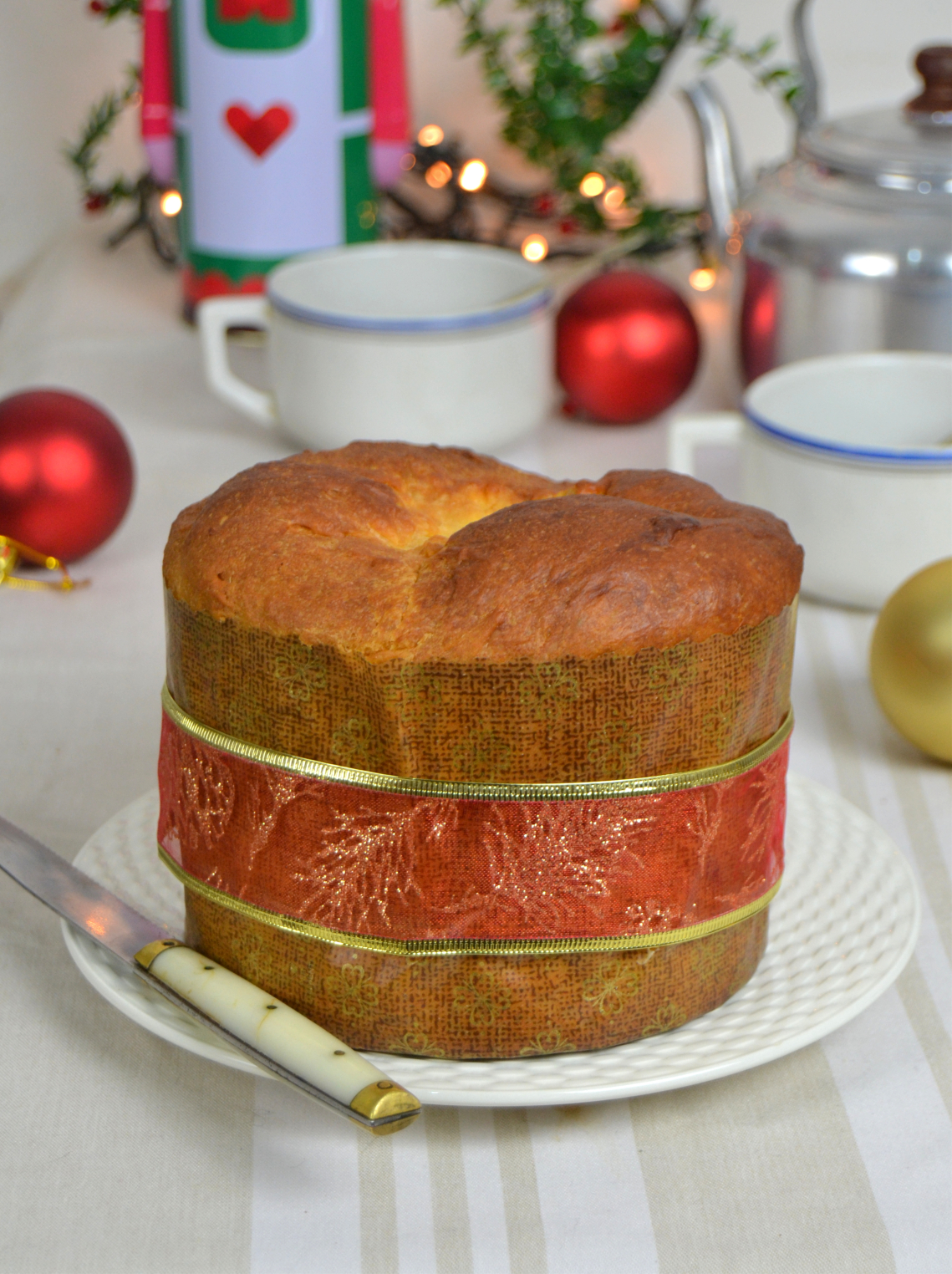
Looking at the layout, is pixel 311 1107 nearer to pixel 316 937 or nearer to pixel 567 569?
pixel 316 937

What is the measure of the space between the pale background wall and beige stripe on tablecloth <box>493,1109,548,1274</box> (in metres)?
1.23

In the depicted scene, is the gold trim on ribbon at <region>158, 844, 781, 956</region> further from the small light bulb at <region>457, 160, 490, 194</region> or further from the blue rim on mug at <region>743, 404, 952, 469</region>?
the small light bulb at <region>457, 160, 490, 194</region>

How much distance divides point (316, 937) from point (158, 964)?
53 mm

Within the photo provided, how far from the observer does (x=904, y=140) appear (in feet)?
3.31

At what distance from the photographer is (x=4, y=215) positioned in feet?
4.91

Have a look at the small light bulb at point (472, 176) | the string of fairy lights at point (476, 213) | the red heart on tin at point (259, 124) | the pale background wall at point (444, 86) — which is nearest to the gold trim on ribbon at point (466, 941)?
the red heart on tin at point (259, 124)

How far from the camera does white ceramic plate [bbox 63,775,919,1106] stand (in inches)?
18.2

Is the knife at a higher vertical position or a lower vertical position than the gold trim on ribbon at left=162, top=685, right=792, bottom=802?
lower

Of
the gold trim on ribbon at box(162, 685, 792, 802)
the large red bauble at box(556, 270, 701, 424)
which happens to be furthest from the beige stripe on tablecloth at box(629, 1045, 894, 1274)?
the large red bauble at box(556, 270, 701, 424)

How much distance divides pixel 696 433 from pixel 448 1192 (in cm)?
56

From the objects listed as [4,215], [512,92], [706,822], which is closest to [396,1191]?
[706,822]

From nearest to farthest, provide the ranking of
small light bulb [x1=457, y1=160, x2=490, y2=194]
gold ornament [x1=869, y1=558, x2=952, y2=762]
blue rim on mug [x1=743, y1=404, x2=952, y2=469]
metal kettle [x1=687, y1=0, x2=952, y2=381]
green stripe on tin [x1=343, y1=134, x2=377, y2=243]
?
1. gold ornament [x1=869, y1=558, x2=952, y2=762]
2. blue rim on mug [x1=743, y1=404, x2=952, y2=469]
3. metal kettle [x1=687, y1=0, x2=952, y2=381]
4. green stripe on tin [x1=343, y1=134, x2=377, y2=243]
5. small light bulb [x1=457, y1=160, x2=490, y2=194]

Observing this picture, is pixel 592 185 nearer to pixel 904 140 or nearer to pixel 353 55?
pixel 353 55

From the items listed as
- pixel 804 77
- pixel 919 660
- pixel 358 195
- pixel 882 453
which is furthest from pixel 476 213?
pixel 919 660
